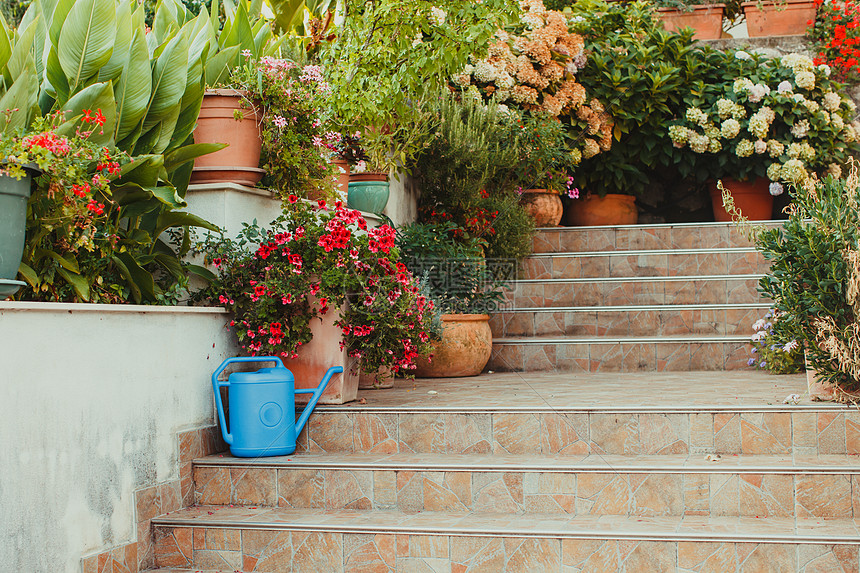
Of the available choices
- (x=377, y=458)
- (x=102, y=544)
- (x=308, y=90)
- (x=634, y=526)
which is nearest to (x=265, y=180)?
(x=308, y=90)

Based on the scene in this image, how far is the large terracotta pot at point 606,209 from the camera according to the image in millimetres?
6516

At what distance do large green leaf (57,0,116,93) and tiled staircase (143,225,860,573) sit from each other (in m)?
1.58

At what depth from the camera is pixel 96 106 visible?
2748mm

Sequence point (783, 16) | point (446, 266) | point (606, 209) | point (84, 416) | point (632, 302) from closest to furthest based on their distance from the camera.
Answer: point (84, 416) → point (446, 266) → point (632, 302) → point (606, 209) → point (783, 16)

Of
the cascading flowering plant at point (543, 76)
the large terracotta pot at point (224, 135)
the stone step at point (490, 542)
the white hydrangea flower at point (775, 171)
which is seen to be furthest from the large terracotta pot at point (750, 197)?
the large terracotta pot at point (224, 135)

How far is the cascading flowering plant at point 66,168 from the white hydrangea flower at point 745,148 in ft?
16.3

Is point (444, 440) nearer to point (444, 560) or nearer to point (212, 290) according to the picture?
point (444, 560)

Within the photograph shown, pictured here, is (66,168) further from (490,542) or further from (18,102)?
(490,542)

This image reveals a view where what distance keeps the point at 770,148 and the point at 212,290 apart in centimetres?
471

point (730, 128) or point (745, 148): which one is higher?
point (730, 128)

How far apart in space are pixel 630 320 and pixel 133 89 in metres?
3.37

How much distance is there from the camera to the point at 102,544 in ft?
8.71

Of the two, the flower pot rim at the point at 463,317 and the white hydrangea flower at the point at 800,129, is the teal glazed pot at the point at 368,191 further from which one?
the white hydrangea flower at the point at 800,129

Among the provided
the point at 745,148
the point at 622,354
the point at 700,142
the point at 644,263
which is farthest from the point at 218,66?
the point at 745,148
